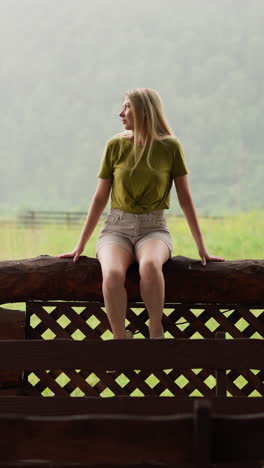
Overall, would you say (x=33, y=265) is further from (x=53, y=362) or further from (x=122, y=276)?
(x=53, y=362)

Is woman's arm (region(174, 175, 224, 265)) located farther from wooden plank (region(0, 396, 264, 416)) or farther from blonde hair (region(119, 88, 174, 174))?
wooden plank (region(0, 396, 264, 416))

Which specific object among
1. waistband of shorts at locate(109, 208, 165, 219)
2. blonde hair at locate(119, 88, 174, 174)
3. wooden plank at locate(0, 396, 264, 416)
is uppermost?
blonde hair at locate(119, 88, 174, 174)

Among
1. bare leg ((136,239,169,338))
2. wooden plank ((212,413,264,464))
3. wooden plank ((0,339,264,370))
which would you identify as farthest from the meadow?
wooden plank ((212,413,264,464))

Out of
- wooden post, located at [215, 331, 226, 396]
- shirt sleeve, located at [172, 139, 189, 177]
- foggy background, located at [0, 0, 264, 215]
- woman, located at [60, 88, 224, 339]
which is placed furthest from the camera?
foggy background, located at [0, 0, 264, 215]

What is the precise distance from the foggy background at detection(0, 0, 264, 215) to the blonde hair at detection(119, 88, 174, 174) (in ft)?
42.2

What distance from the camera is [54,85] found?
22641mm

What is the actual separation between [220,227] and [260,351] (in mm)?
12260

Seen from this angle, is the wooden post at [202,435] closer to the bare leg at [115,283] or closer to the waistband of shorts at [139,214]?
the bare leg at [115,283]

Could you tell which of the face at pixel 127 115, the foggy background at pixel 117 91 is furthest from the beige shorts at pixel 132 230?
the foggy background at pixel 117 91

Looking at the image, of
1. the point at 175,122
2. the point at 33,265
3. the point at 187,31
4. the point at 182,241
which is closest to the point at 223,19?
the point at 187,31

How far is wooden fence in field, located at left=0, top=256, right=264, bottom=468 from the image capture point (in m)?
1.40

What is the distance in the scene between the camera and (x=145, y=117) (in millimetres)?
3309

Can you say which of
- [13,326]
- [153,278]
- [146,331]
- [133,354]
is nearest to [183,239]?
[146,331]

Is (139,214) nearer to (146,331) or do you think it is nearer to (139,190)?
(139,190)
